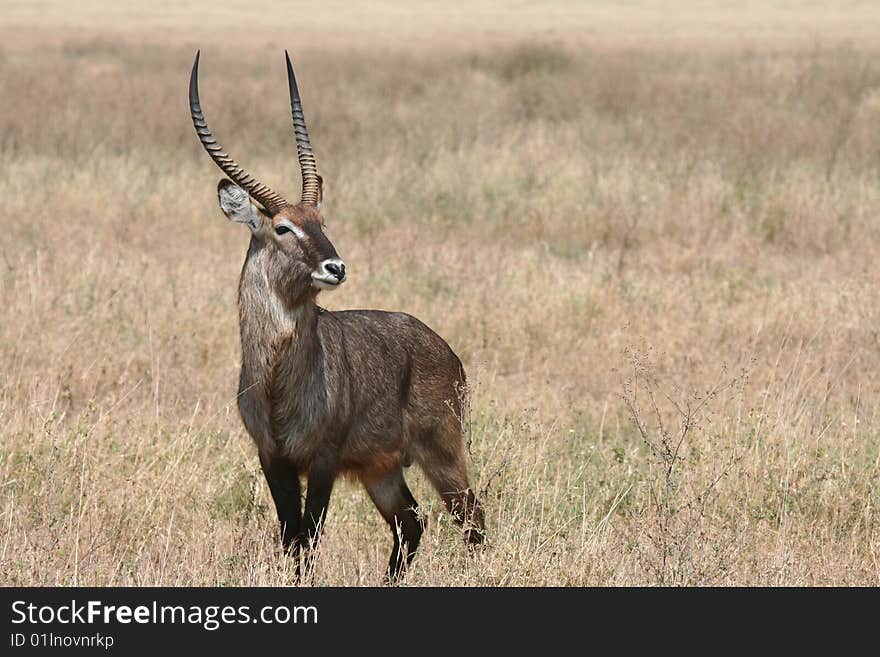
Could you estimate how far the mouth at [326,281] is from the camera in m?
4.82

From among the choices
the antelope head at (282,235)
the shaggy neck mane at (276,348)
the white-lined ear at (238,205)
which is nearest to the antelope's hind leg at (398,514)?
the shaggy neck mane at (276,348)

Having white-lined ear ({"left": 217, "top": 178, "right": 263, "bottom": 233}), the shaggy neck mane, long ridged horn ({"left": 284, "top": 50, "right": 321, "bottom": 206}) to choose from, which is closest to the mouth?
the shaggy neck mane

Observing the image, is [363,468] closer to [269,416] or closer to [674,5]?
[269,416]

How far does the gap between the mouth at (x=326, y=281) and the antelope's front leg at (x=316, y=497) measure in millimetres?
688

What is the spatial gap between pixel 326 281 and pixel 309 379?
1.36 ft

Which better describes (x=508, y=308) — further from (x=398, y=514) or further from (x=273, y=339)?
(x=273, y=339)

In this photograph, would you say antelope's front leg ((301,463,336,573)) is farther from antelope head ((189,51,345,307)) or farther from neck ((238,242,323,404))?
antelope head ((189,51,345,307))

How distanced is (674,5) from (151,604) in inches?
3029

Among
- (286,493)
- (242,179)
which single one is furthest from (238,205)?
(286,493)

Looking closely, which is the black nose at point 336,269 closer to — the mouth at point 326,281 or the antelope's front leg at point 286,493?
the mouth at point 326,281

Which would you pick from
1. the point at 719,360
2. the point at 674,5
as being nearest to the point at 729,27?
the point at 674,5

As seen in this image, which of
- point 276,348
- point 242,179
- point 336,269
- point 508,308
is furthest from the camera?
point 508,308

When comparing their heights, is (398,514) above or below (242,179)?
below

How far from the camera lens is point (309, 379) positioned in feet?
16.4
